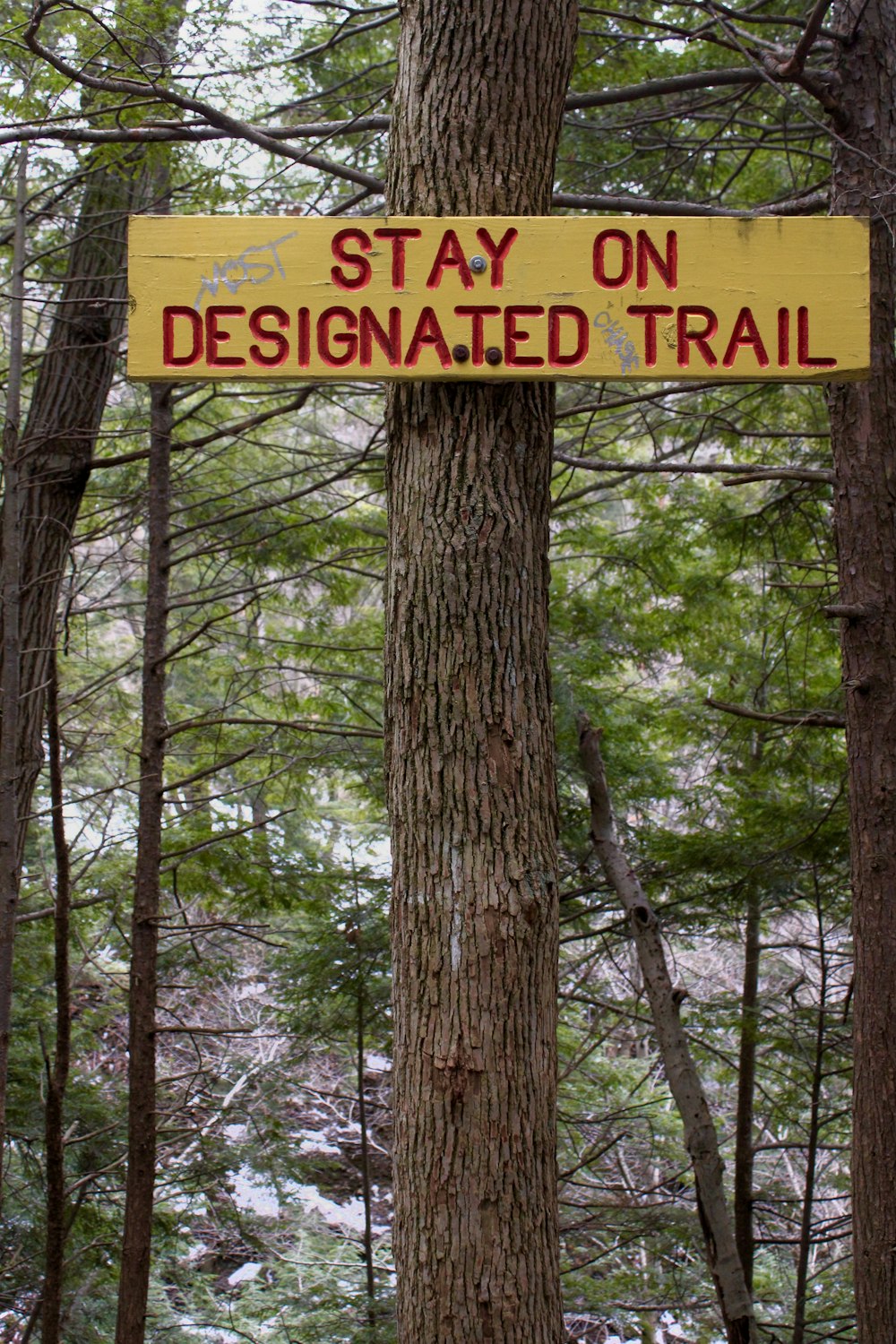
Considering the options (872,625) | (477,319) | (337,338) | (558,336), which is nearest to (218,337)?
(337,338)

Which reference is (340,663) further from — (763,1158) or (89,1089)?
(763,1158)

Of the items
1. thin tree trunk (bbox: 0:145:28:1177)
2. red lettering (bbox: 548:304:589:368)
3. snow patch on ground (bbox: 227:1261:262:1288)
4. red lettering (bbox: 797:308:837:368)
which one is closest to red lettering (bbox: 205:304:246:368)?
red lettering (bbox: 548:304:589:368)

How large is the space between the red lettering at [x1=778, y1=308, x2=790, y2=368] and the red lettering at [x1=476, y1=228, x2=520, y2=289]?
516 millimetres

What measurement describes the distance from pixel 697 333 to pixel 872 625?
2.19 metres

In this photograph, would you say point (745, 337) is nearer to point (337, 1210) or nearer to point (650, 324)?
point (650, 324)

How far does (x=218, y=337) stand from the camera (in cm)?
211

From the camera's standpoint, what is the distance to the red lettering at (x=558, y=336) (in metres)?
2.08

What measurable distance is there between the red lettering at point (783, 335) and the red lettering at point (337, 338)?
787mm

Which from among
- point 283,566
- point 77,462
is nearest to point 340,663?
point 283,566

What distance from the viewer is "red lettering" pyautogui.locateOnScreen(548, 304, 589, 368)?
81.7 inches

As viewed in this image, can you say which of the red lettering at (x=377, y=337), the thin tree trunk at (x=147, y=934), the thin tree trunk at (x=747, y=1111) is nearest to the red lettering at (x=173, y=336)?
the red lettering at (x=377, y=337)

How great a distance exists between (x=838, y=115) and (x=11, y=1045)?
600 centimetres

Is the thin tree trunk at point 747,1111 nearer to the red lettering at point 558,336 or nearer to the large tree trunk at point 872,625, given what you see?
the large tree trunk at point 872,625

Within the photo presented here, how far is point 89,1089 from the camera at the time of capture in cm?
634
